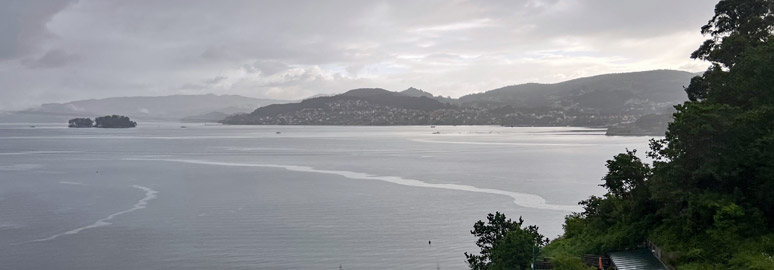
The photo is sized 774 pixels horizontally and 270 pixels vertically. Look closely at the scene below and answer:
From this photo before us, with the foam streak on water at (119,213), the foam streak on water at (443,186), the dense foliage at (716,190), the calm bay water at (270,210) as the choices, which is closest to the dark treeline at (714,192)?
the dense foliage at (716,190)

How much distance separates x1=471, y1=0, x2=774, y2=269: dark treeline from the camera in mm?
24438

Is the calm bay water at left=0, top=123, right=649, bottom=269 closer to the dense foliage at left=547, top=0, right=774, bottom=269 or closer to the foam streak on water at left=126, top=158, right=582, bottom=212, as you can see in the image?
the foam streak on water at left=126, top=158, right=582, bottom=212

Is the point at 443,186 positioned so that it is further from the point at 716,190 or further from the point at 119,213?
the point at 716,190

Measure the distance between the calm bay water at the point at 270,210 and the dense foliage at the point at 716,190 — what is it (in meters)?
11.6

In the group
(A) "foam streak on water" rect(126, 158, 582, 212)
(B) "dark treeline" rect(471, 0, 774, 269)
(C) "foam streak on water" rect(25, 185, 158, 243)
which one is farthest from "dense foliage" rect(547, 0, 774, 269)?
(C) "foam streak on water" rect(25, 185, 158, 243)

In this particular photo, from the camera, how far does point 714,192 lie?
26703 millimetres

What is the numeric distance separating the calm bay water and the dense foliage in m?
11.6

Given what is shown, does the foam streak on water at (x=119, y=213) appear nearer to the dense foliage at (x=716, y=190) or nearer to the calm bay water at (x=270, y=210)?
the calm bay water at (x=270, y=210)

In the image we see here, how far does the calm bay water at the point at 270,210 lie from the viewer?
4109 centimetres

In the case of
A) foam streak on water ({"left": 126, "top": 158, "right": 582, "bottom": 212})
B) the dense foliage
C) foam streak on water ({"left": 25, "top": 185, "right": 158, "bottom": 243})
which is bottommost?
foam streak on water ({"left": 25, "top": 185, "right": 158, "bottom": 243})

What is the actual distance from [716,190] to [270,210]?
129 feet

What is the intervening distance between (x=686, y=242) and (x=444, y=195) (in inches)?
1642

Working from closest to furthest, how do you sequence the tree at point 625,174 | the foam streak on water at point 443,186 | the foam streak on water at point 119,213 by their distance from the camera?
the tree at point 625,174
the foam streak on water at point 119,213
the foam streak on water at point 443,186

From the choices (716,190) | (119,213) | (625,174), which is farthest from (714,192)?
(119,213)
